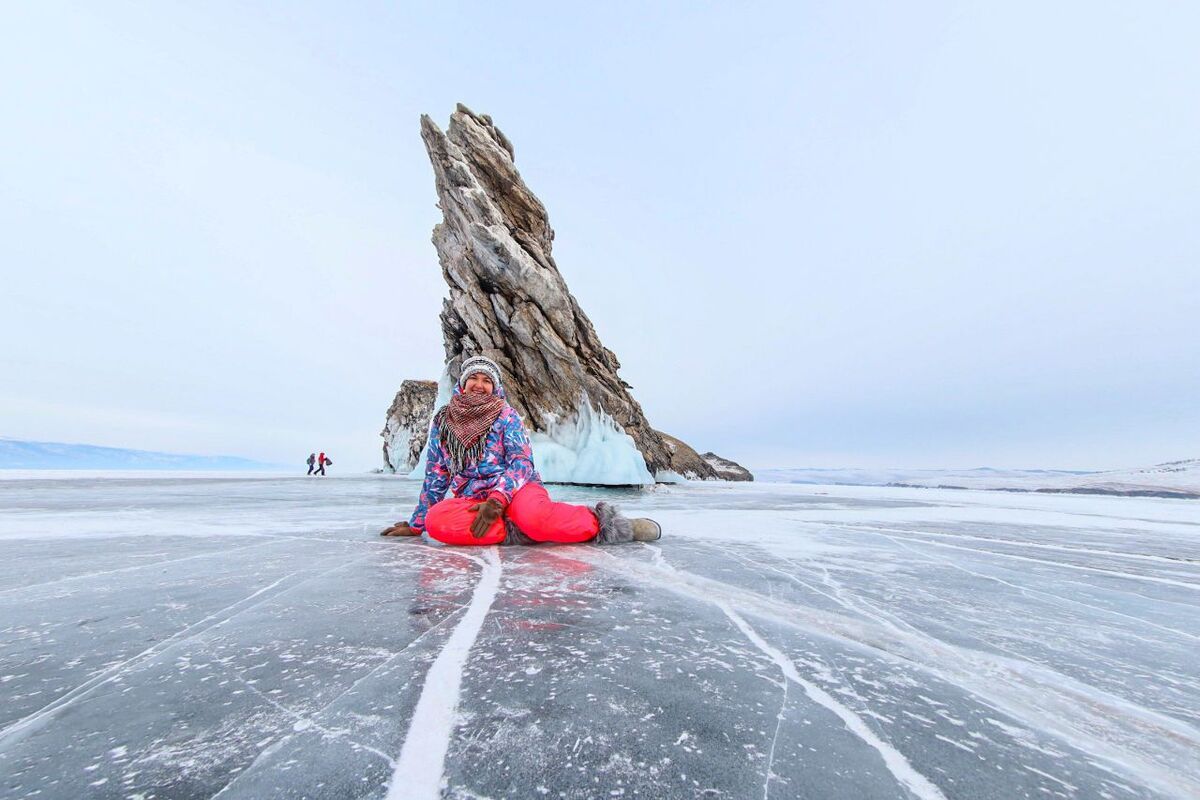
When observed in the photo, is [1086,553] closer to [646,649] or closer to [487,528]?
[646,649]

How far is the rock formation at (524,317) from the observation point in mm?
16078

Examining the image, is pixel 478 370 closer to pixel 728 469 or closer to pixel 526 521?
pixel 526 521

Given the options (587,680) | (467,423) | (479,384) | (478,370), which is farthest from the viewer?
(478,370)

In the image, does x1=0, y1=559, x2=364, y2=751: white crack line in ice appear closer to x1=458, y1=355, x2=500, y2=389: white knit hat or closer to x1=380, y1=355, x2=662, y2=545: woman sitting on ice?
x1=380, y1=355, x2=662, y2=545: woman sitting on ice

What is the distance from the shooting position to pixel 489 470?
4066mm

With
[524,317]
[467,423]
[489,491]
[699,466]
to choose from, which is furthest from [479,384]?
[699,466]

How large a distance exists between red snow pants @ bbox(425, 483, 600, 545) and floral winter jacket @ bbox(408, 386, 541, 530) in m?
0.13

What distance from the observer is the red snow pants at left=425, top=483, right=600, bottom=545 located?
12.1 ft

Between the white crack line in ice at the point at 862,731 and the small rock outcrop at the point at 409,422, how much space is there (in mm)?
26459

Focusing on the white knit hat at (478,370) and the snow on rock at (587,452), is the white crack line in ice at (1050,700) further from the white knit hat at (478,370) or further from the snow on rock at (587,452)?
the snow on rock at (587,452)

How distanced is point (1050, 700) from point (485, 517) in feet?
10.3

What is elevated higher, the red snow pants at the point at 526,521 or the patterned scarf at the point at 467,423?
the patterned scarf at the point at 467,423

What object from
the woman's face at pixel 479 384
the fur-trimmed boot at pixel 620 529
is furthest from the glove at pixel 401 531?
the fur-trimmed boot at pixel 620 529

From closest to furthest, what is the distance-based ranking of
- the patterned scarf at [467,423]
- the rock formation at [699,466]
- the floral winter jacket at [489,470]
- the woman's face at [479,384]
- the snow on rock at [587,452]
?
the floral winter jacket at [489,470] < the patterned scarf at [467,423] < the woman's face at [479,384] < the snow on rock at [587,452] < the rock formation at [699,466]
